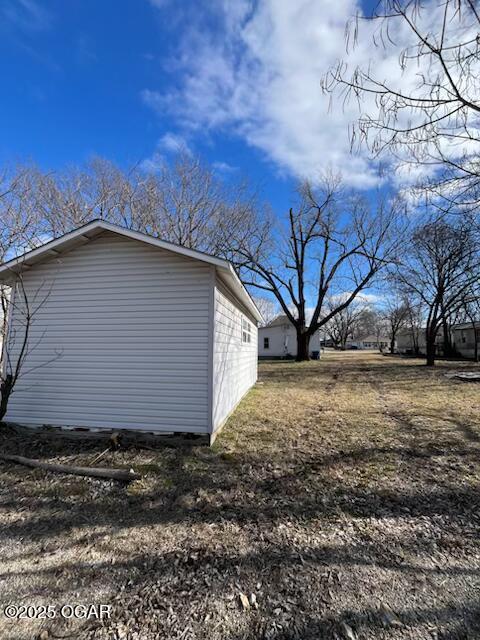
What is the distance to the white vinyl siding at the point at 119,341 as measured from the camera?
530cm

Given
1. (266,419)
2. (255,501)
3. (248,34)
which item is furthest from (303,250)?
(255,501)

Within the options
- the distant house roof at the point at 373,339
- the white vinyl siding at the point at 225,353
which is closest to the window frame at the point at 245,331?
the white vinyl siding at the point at 225,353

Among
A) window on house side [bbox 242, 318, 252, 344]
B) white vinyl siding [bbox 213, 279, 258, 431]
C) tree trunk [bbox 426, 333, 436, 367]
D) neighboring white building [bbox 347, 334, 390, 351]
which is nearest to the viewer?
white vinyl siding [bbox 213, 279, 258, 431]

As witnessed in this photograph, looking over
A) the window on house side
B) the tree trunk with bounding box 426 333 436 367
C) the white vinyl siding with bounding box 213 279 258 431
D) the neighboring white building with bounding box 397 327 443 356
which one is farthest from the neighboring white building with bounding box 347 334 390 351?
the white vinyl siding with bounding box 213 279 258 431

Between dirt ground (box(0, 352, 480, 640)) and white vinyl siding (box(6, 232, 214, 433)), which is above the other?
white vinyl siding (box(6, 232, 214, 433))

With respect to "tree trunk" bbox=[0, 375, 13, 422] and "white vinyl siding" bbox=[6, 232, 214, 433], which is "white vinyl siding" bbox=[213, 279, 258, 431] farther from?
"tree trunk" bbox=[0, 375, 13, 422]

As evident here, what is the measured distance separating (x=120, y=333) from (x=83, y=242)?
72.5 inches

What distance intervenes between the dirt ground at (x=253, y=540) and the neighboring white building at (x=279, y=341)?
25976 mm

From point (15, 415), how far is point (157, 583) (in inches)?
201

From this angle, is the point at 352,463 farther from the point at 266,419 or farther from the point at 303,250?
the point at 303,250

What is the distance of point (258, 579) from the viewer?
2.26 meters

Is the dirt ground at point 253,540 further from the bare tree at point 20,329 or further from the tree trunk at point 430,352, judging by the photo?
the tree trunk at point 430,352

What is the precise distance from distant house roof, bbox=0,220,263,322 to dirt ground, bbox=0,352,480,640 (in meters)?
2.99

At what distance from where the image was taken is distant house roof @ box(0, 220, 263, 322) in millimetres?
5141
